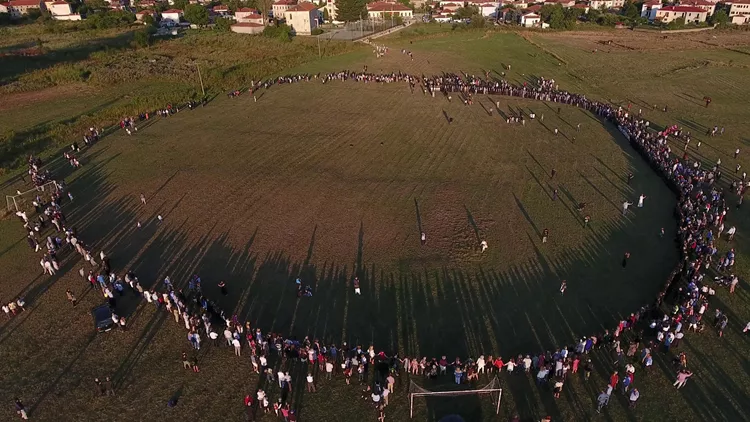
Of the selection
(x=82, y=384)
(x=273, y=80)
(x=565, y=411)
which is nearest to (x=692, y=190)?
(x=565, y=411)

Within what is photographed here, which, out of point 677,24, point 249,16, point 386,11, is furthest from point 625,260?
point 386,11

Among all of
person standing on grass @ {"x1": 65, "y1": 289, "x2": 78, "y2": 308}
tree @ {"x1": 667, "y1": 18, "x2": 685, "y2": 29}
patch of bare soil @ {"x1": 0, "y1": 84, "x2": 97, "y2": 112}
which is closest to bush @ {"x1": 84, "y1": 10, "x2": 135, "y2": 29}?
patch of bare soil @ {"x1": 0, "y1": 84, "x2": 97, "y2": 112}

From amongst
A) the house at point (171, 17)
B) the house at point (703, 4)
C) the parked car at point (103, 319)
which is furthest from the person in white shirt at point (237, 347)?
the house at point (703, 4)

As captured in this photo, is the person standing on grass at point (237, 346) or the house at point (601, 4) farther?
the house at point (601, 4)

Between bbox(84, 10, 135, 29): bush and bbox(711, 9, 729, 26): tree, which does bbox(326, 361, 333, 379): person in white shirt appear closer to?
bbox(84, 10, 135, 29): bush

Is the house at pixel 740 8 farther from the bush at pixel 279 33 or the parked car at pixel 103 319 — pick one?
the parked car at pixel 103 319

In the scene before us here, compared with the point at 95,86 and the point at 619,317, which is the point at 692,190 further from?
the point at 95,86
